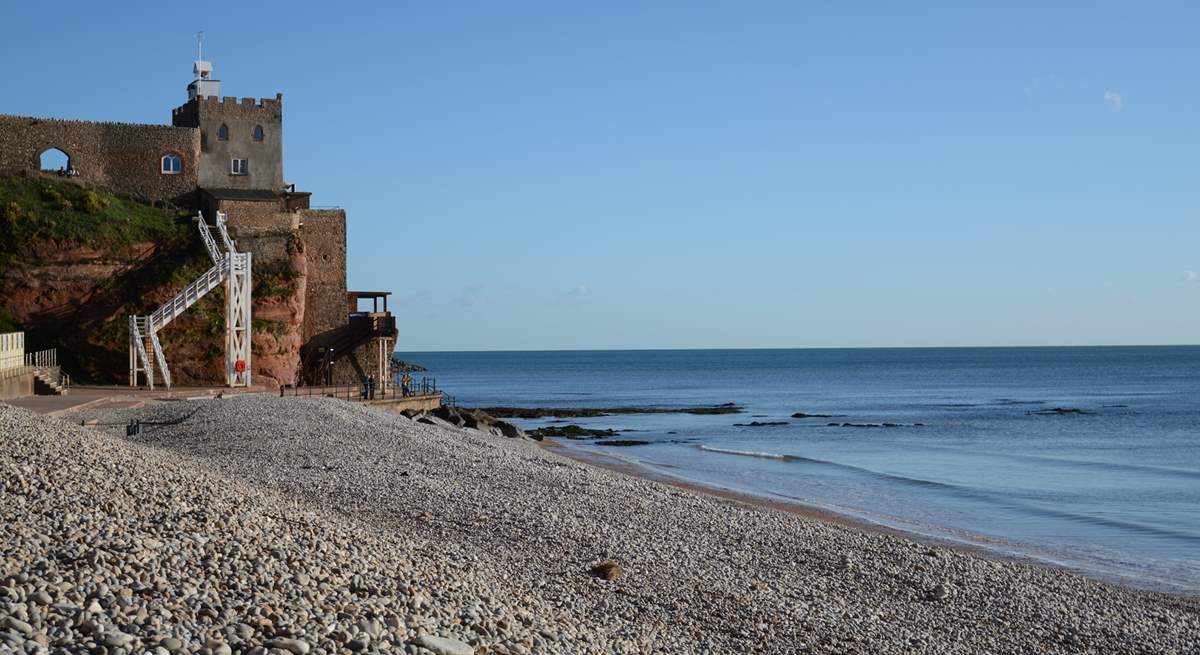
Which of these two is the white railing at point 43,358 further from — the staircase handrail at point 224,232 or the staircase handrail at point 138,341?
the staircase handrail at point 224,232

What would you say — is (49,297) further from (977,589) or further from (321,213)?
(977,589)

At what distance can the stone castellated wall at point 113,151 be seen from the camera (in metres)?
44.9

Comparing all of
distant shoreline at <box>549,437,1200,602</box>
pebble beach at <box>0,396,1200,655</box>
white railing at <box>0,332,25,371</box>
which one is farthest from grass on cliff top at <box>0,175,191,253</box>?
pebble beach at <box>0,396,1200,655</box>

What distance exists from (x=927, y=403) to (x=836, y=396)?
40.5ft

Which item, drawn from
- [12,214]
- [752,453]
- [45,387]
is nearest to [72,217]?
[12,214]

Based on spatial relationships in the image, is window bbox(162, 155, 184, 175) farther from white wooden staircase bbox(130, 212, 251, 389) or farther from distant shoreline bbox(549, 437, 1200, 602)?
distant shoreline bbox(549, 437, 1200, 602)

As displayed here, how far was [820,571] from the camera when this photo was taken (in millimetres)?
15445

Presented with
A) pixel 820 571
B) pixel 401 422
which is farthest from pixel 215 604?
pixel 401 422

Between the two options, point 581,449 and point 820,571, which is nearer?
point 820,571

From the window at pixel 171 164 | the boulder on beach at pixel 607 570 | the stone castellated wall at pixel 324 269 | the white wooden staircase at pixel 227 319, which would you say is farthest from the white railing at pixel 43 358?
the boulder on beach at pixel 607 570

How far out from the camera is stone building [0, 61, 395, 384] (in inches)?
1757

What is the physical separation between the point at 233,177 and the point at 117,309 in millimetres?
9570

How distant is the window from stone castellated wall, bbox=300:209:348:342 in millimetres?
5411

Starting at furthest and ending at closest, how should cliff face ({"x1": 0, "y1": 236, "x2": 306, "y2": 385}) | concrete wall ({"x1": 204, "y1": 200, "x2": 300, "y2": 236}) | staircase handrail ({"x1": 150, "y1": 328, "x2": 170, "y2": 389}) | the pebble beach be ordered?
concrete wall ({"x1": 204, "y1": 200, "x2": 300, "y2": 236}) < cliff face ({"x1": 0, "y1": 236, "x2": 306, "y2": 385}) < staircase handrail ({"x1": 150, "y1": 328, "x2": 170, "y2": 389}) < the pebble beach
